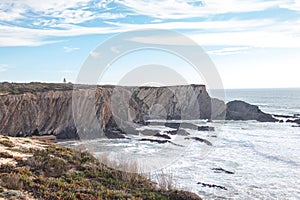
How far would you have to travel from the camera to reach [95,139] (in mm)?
38781

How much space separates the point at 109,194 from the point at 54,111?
31.2 meters

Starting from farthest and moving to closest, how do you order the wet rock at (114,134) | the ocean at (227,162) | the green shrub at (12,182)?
the wet rock at (114,134), the ocean at (227,162), the green shrub at (12,182)

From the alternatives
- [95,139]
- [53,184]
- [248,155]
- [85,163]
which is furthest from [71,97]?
[53,184]

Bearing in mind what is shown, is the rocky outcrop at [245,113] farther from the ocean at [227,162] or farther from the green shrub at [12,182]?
the green shrub at [12,182]

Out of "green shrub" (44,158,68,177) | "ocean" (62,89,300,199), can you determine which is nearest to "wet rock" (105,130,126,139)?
"ocean" (62,89,300,199)

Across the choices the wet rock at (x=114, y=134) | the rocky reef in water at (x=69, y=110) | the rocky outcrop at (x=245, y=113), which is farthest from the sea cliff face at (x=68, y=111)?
the rocky outcrop at (x=245, y=113)

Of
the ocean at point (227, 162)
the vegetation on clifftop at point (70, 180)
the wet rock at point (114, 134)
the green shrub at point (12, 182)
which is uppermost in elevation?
the green shrub at point (12, 182)

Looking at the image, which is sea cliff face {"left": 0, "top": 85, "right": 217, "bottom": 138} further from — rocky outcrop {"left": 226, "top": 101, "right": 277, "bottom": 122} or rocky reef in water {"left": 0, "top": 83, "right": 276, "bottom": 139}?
rocky outcrop {"left": 226, "top": 101, "right": 277, "bottom": 122}

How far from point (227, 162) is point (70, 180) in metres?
16.5

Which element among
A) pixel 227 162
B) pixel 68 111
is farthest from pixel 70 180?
pixel 68 111

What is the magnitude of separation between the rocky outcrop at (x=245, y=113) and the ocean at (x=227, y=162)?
19.8 m

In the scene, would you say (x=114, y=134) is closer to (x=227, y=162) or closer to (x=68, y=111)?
(x=68, y=111)

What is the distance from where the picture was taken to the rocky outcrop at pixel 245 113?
205ft

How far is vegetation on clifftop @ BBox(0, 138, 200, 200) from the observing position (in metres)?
10.6
